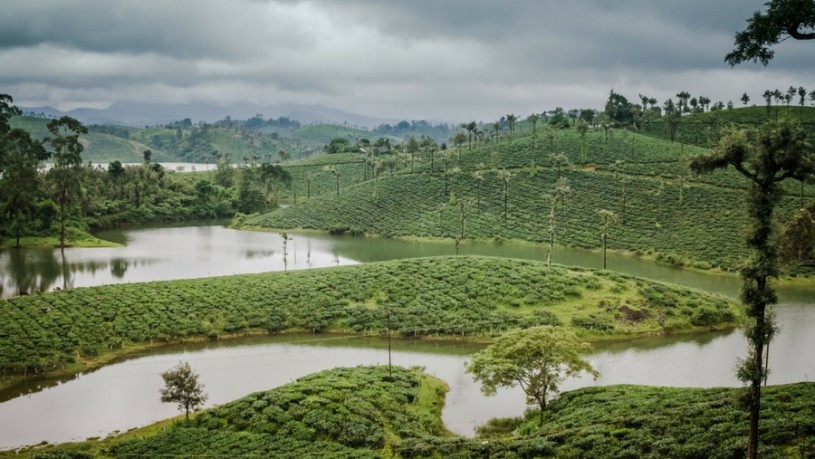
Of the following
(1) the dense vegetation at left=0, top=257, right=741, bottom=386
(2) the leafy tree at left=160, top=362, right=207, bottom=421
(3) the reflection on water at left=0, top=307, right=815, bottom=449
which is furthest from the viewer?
(1) the dense vegetation at left=0, top=257, right=741, bottom=386

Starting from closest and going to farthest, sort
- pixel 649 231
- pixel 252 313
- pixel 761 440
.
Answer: pixel 761 440
pixel 252 313
pixel 649 231

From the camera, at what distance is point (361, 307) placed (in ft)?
209

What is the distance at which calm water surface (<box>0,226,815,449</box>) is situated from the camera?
41688mm

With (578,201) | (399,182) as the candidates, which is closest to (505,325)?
(578,201)

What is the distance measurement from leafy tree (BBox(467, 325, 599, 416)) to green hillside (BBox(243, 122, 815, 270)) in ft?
182

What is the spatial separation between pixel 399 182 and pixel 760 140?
121 metres

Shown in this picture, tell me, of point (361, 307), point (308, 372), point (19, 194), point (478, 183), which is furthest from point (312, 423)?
point (478, 183)

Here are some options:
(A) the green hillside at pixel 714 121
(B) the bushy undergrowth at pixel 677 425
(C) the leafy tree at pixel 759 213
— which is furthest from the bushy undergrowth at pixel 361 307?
(A) the green hillside at pixel 714 121

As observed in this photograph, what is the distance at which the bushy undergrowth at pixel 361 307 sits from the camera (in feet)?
187

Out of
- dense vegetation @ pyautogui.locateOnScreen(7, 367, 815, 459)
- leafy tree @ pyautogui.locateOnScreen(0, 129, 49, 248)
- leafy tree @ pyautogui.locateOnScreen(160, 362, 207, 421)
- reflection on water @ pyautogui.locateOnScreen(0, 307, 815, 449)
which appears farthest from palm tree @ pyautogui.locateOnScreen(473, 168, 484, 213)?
leafy tree @ pyautogui.locateOnScreen(160, 362, 207, 421)

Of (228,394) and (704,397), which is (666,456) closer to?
(704,397)

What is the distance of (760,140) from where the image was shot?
71.6 feet

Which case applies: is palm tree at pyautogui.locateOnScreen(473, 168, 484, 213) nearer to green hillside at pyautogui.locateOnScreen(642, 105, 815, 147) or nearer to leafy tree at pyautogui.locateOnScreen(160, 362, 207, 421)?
green hillside at pyautogui.locateOnScreen(642, 105, 815, 147)

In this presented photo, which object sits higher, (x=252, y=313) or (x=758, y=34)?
(x=758, y=34)
